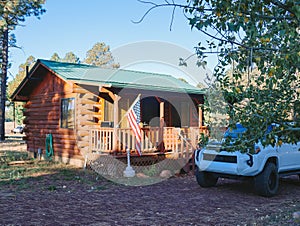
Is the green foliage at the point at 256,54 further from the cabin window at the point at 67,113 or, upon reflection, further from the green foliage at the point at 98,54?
the green foliage at the point at 98,54

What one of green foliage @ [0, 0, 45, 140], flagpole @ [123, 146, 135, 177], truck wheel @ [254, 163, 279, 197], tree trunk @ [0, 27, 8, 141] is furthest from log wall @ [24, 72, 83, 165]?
tree trunk @ [0, 27, 8, 141]

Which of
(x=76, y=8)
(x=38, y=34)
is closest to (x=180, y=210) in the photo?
(x=76, y=8)

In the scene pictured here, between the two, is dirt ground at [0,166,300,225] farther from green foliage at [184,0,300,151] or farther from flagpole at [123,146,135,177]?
green foliage at [184,0,300,151]

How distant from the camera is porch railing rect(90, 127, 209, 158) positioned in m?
11.5

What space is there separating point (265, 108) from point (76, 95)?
999cm

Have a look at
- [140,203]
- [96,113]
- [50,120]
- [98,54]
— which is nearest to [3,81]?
[50,120]

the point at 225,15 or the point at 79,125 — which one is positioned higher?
the point at 225,15

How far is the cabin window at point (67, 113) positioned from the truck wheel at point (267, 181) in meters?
8.22

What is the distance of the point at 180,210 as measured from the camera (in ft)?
22.1

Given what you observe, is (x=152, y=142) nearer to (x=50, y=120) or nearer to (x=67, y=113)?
(x=67, y=113)

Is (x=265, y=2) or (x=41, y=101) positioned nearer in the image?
(x=265, y=2)

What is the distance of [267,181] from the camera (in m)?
7.95

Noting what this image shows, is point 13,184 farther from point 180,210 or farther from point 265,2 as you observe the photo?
point 265,2

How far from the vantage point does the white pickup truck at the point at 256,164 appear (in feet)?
25.8
